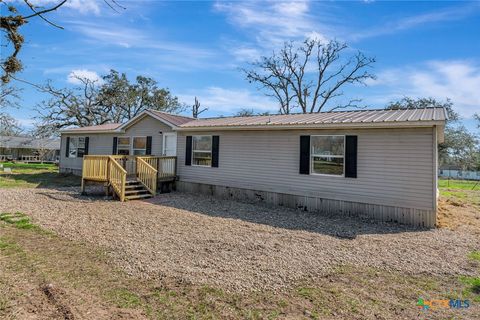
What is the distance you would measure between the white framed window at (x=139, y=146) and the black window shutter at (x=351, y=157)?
31.8 feet

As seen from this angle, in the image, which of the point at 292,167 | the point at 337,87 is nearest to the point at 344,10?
the point at 292,167

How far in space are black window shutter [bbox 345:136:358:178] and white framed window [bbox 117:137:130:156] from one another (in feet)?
36.9

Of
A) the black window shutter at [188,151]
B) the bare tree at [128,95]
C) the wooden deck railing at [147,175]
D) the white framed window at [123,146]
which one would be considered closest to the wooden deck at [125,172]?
the wooden deck railing at [147,175]

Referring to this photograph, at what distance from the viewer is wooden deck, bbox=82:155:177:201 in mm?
10125

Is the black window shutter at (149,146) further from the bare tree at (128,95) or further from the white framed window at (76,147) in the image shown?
the bare tree at (128,95)

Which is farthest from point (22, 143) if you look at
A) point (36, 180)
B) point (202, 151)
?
point (202, 151)

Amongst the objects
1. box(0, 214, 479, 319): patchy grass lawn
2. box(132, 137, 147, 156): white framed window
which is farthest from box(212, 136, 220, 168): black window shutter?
box(0, 214, 479, 319): patchy grass lawn

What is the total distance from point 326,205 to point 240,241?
4.17 m

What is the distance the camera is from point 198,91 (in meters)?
35.6

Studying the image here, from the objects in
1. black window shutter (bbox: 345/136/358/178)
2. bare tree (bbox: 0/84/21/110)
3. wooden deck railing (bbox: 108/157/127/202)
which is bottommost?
wooden deck railing (bbox: 108/157/127/202)

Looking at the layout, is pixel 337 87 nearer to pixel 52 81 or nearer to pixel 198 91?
pixel 198 91

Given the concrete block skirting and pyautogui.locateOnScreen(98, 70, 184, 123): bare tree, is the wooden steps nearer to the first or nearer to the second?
the concrete block skirting

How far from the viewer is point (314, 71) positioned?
29.9 meters

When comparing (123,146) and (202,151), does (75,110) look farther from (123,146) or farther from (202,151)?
(202,151)
